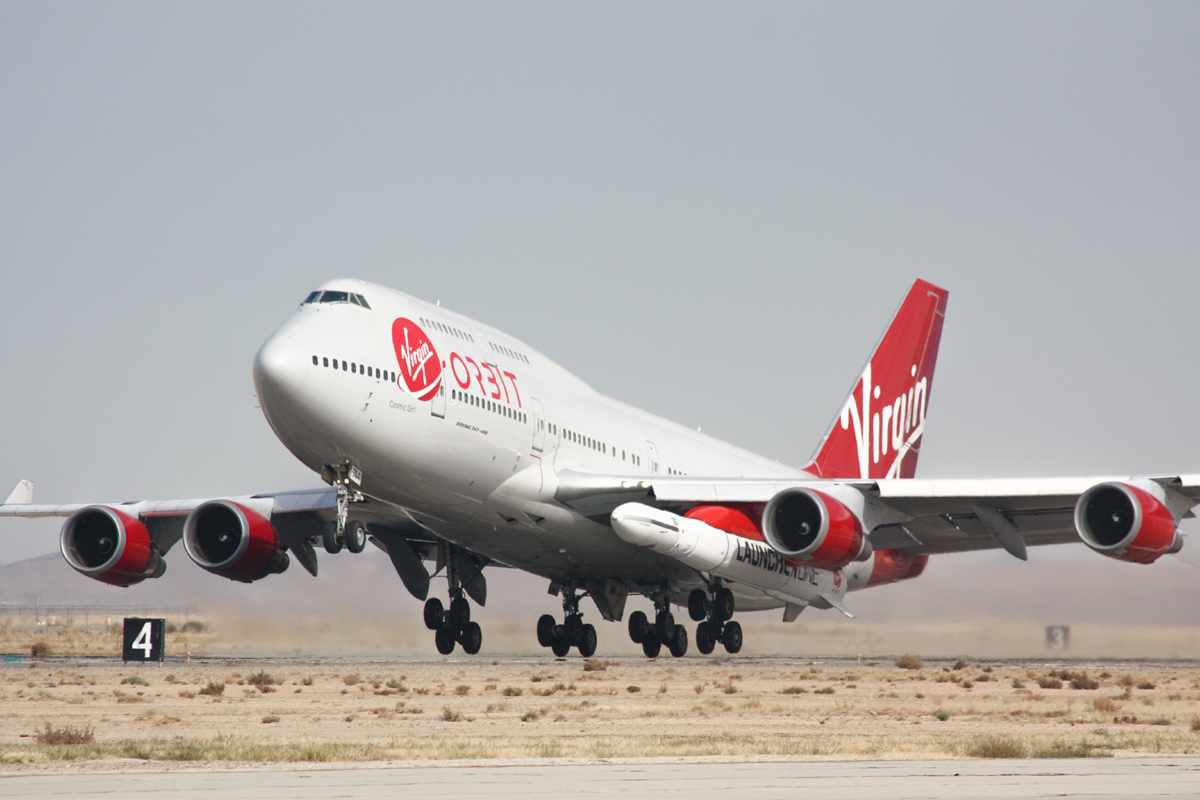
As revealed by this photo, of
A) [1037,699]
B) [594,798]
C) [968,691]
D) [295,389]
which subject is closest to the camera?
[594,798]

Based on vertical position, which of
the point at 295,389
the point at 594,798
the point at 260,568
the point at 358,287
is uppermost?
the point at 358,287

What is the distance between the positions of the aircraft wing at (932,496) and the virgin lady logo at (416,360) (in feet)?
15.7

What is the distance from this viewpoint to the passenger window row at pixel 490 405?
1334 inches

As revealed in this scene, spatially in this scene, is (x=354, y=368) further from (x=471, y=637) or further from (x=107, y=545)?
(x=107, y=545)

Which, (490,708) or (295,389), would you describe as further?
(490,708)

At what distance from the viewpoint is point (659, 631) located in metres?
42.2

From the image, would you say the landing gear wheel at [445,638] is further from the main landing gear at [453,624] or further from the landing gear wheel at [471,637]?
the landing gear wheel at [471,637]

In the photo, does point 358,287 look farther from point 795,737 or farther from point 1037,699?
point 1037,699

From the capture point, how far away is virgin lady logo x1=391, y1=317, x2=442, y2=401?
3256cm

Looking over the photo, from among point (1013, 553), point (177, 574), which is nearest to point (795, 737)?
point (1013, 553)

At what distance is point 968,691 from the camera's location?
52.9 meters

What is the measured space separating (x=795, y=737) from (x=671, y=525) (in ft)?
15.8

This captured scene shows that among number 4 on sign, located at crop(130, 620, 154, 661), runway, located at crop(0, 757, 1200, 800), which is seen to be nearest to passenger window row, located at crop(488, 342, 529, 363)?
runway, located at crop(0, 757, 1200, 800)

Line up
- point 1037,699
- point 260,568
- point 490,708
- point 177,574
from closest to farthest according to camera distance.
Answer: point 260,568
point 490,708
point 1037,699
point 177,574
